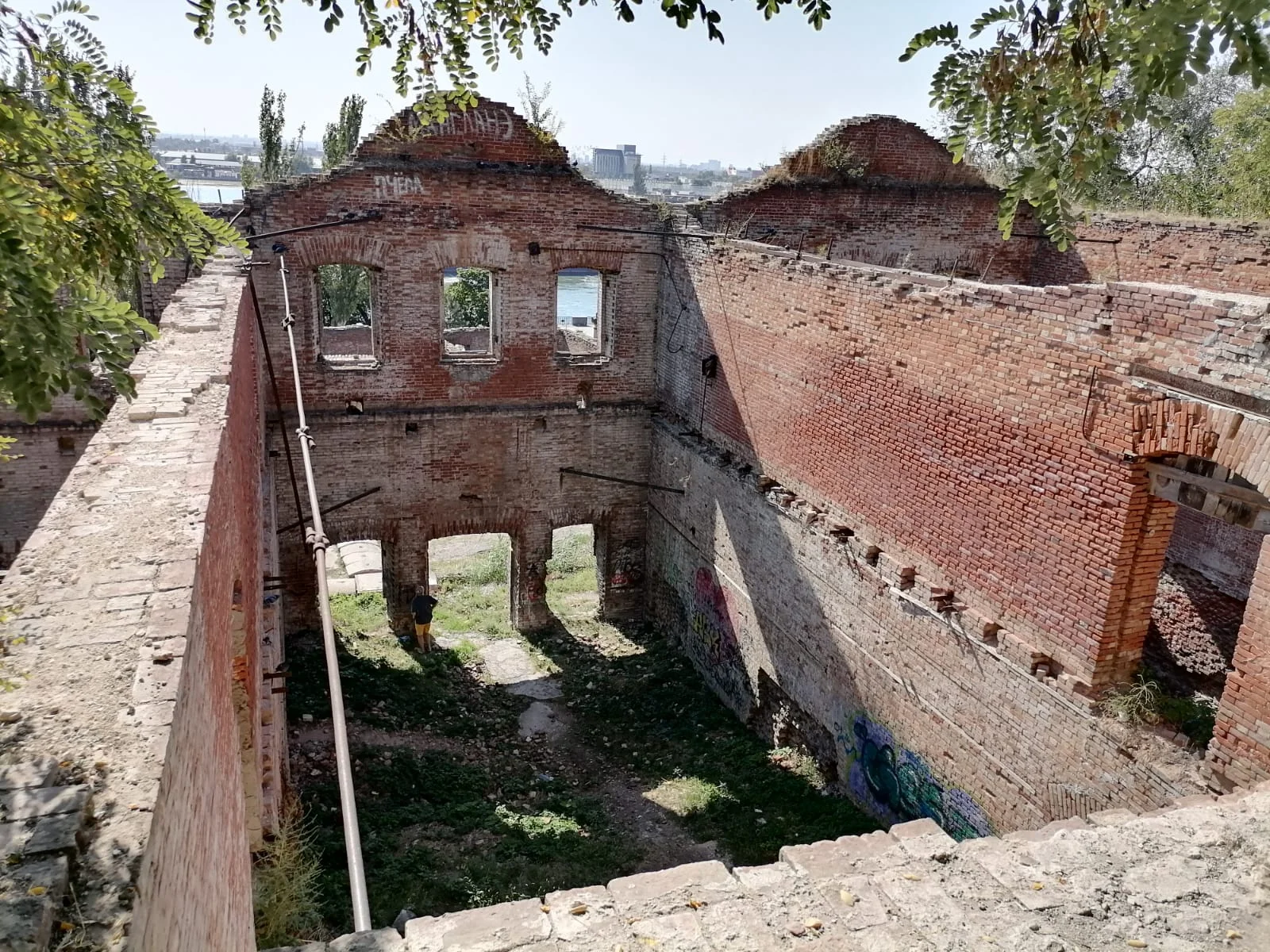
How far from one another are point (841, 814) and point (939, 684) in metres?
2.12

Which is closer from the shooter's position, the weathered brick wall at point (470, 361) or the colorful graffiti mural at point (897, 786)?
the colorful graffiti mural at point (897, 786)

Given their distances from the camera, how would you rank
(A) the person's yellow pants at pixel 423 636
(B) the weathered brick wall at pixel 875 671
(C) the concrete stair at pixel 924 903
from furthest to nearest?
1. (A) the person's yellow pants at pixel 423 636
2. (B) the weathered brick wall at pixel 875 671
3. (C) the concrete stair at pixel 924 903

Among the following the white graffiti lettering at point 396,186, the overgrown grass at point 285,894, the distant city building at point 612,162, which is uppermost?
the distant city building at point 612,162

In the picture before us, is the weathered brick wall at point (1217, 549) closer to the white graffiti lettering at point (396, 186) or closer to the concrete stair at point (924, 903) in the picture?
the concrete stair at point (924, 903)

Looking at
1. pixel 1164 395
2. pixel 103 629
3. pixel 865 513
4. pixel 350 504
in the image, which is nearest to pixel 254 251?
pixel 350 504

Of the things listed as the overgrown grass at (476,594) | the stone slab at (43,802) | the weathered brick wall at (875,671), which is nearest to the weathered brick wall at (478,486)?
the overgrown grass at (476,594)

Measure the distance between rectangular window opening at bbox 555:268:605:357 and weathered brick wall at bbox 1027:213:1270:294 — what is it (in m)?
6.61

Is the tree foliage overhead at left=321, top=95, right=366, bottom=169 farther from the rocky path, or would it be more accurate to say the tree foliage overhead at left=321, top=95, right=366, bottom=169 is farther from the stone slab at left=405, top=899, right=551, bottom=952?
the stone slab at left=405, top=899, right=551, bottom=952

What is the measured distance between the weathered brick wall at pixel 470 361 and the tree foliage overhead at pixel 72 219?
8106 millimetres

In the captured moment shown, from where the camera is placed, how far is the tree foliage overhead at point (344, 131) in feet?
83.6

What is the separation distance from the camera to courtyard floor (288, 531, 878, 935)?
8.49m

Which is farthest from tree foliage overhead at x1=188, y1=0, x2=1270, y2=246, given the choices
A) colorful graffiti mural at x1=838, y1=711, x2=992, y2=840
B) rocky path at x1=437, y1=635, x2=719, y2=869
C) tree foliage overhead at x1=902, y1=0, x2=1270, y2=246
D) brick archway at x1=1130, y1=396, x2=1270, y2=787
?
rocky path at x1=437, y1=635, x2=719, y2=869

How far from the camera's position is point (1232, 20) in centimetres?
209

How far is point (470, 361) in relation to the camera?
505 inches
